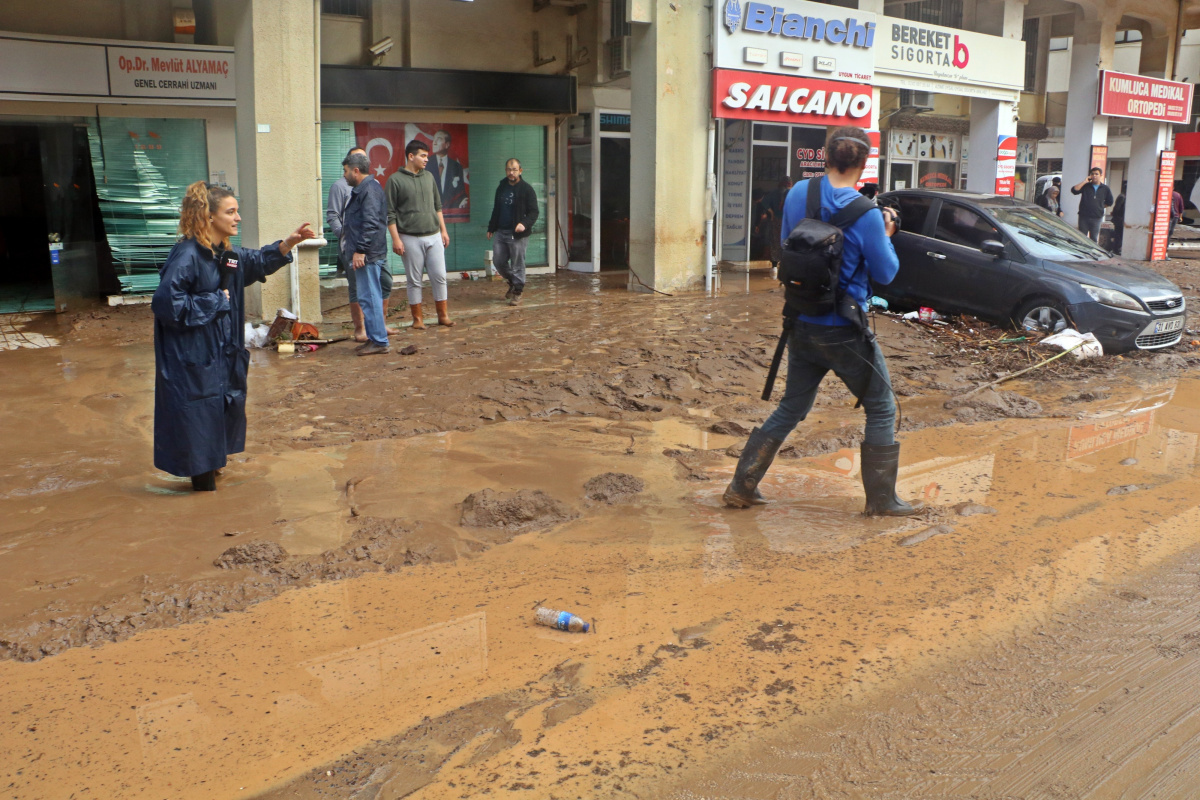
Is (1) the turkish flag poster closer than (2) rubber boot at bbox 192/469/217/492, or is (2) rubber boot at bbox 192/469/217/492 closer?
(2) rubber boot at bbox 192/469/217/492

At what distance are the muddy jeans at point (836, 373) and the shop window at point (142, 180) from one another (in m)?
9.29

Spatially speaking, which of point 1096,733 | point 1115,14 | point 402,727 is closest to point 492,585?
point 402,727

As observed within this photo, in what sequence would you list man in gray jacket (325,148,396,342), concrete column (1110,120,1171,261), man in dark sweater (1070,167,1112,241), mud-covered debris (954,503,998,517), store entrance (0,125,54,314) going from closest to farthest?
mud-covered debris (954,503,998,517)
man in gray jacket (325,148,396,342)
store entrance (0,125,54,314)
man in dark sweater (1070,167,1112,241)
concrete column (1110,120,1171,261)

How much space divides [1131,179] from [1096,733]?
2049 cm

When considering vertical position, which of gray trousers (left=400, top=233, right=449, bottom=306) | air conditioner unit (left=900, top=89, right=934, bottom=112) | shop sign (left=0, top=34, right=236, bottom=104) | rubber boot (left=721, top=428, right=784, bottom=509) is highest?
air conditioner unit (left=900, top=89, right=934, bottom=112)

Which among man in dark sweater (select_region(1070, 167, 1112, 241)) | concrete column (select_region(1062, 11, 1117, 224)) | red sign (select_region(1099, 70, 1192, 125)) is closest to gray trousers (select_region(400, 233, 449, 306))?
man in dark sweater (select_region(1070, 167, 1112, 241))

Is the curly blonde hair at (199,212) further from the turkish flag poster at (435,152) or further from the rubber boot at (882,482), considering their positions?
the turkish flag poster at (435,152)

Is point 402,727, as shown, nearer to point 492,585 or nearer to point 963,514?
point 492,585

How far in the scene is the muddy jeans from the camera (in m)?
4.68

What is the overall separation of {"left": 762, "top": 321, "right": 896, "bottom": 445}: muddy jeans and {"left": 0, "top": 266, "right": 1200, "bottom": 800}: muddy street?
0.48 meters

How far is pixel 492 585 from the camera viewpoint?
13.4ft

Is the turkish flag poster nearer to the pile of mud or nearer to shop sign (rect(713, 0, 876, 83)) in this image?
shop sign (rect(713, 0, 876, 83))

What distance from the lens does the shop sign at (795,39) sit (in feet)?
43.8

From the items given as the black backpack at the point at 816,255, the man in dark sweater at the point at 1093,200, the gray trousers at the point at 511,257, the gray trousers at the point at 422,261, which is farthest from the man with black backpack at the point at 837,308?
the man in dark sweater at the point at 1093,200
